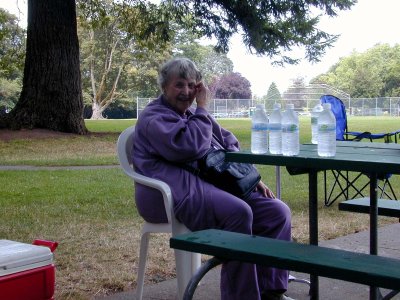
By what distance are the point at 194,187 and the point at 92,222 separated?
283 centimetres

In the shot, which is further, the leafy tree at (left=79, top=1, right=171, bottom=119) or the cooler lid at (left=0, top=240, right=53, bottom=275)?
the leafy tree at (left=79, top=1, right=171, bottom=119)

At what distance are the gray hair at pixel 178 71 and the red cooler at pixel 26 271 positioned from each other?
3.62 feet

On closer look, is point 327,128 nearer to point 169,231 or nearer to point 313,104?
point 169,231

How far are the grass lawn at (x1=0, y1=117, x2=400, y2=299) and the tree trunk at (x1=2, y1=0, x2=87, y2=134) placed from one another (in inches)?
192

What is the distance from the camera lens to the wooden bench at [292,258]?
222 cm

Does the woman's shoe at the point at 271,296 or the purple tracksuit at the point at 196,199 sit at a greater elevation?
the purple tracksuit at the point at 196,199

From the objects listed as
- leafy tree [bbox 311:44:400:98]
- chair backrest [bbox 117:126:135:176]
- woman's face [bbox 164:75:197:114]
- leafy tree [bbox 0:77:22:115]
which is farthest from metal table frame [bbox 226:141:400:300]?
leafy tree [bbox 311:44:400:98]

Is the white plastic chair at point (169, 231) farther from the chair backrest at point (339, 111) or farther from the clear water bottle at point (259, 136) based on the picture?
the chair backrest at point (339, 111)

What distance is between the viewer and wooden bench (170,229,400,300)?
7.29ft

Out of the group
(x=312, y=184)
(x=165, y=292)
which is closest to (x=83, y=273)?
(x=165, y=292)

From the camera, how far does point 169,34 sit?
17812 millimetres

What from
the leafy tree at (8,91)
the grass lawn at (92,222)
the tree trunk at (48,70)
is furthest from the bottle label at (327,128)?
the leafy tree at (8,91)

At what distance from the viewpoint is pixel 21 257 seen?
2756 mm

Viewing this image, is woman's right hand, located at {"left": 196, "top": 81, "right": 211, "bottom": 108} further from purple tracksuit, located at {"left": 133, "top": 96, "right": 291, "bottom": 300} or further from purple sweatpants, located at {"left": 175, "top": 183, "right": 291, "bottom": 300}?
purple sweatpants, located at {"left": 175, "top": 183, "right": 291, "bottom": 300}
